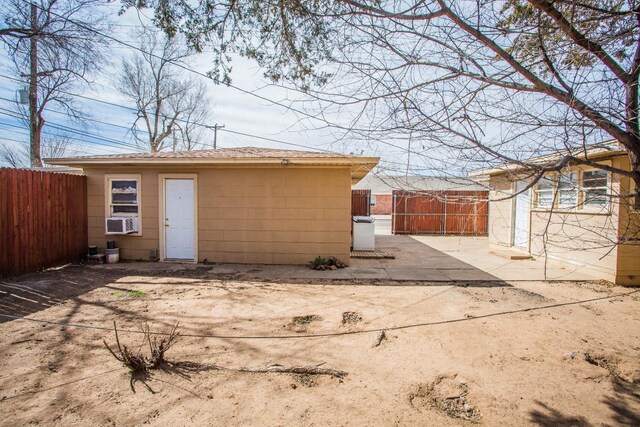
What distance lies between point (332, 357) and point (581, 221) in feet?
21.7

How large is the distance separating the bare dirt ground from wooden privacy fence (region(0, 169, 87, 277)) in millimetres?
1206

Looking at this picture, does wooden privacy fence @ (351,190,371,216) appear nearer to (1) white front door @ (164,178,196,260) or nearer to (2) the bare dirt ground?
(1) white front door @ (164,178,196,260)

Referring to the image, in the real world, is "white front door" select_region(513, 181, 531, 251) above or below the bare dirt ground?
above

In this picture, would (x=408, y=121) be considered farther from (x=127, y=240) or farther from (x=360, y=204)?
(x=360, y=204)

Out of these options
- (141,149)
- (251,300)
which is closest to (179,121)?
(141,149)

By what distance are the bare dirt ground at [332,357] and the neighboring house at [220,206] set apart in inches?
93.5

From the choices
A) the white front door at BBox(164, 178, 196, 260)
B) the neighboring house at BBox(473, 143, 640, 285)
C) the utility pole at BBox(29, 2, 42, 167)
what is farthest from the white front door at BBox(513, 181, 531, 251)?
the utility pole at BBox(29, 2, 42, 167)

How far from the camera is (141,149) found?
20.1 m

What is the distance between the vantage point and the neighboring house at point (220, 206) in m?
7.90

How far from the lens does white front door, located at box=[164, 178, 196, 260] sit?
830 centimetres

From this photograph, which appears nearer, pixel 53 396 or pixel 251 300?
pixel 53 396

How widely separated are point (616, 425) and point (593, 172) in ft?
19.6

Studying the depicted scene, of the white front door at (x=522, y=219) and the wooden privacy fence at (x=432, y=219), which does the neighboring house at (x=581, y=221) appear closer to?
the white front door at (x=522, y=219)

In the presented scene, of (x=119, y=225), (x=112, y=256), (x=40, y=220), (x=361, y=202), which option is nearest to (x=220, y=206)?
(x=119, y=225)
